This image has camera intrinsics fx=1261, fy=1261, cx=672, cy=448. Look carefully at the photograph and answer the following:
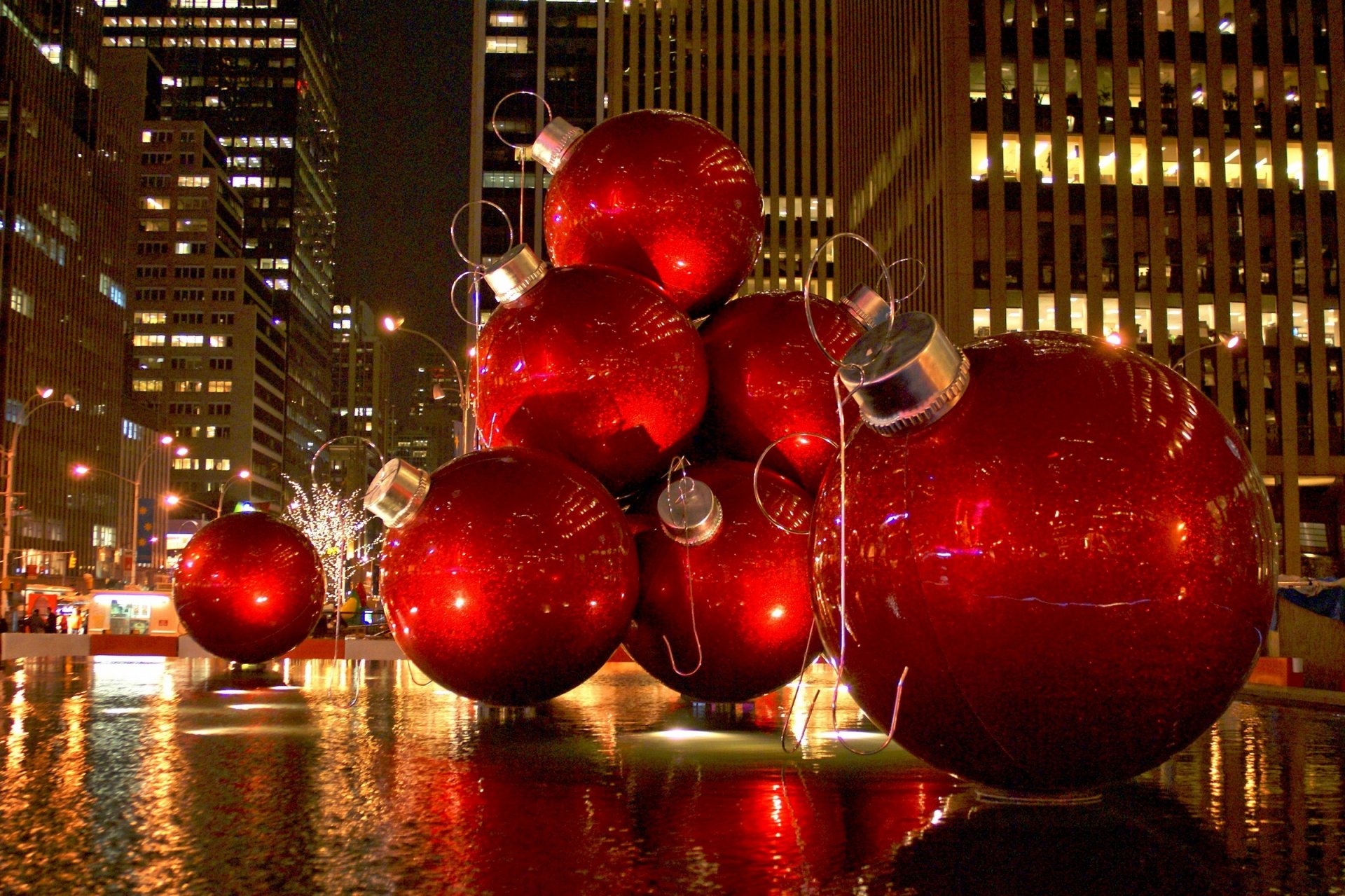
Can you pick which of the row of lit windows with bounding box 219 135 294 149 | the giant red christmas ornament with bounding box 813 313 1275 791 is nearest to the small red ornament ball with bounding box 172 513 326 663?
the giant red christmas ornament with bounding box 813 313 1275 791

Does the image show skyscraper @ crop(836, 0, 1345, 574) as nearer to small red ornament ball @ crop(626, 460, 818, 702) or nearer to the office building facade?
small red ornament ball @ crop(626, 460, 818, 702)

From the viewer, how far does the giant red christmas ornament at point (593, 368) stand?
7258 mm

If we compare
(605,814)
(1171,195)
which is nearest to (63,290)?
(1171,195)

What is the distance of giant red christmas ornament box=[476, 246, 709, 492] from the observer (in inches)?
286

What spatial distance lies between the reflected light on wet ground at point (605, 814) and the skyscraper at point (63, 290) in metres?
88.2

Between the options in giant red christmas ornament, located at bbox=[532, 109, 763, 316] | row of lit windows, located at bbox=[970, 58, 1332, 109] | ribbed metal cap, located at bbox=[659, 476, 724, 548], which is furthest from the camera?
row of lit windows, located at bbox=[970, 58, 1332, 109]

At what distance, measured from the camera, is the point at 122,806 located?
15.9 ft

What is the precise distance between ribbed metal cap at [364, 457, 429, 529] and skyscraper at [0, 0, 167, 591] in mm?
88161

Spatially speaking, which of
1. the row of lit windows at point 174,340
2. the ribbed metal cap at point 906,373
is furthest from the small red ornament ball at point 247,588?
the row of lit windows at point 174,340

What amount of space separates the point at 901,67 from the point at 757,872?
63955 mm

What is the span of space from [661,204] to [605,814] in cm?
443

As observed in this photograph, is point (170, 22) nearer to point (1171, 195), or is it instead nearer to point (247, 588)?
point (1171, 195)

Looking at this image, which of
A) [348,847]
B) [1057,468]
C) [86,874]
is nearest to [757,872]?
[348,847]

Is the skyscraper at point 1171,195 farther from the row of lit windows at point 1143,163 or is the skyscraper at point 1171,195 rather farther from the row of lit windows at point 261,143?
the row of lit windows at point 261,143
